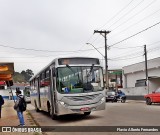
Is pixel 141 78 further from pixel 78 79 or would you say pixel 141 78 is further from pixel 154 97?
pixel 78 79

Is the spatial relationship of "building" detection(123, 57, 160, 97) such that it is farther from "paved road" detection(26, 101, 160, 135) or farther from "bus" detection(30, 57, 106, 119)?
"bus" detection(30, 57, 106, 119)

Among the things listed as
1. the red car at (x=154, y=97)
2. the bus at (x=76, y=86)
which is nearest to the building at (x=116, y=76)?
the red car at (x=154, y=97)

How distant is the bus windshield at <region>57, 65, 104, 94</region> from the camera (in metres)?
16.0

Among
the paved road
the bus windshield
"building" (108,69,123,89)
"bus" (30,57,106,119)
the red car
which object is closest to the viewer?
the paved road

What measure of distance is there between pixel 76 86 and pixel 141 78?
37.9m


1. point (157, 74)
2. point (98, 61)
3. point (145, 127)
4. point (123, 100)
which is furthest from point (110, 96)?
point (145, 127)

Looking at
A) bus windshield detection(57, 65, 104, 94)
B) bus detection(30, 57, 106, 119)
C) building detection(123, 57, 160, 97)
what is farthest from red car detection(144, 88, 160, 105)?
building detection(123, 57, 160, 97)

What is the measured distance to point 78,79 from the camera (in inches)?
640

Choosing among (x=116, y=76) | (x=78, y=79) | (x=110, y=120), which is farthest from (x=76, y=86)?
(x=116, y=76)

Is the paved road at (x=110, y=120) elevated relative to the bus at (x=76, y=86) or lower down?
lower down

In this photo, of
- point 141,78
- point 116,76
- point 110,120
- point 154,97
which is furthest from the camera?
point 116,76

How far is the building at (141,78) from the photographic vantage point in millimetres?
44531

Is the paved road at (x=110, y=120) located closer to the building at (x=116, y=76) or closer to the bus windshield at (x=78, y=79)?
the bus windshield at (x=78, y=79)

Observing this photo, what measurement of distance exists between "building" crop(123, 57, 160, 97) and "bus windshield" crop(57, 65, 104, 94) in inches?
1113
